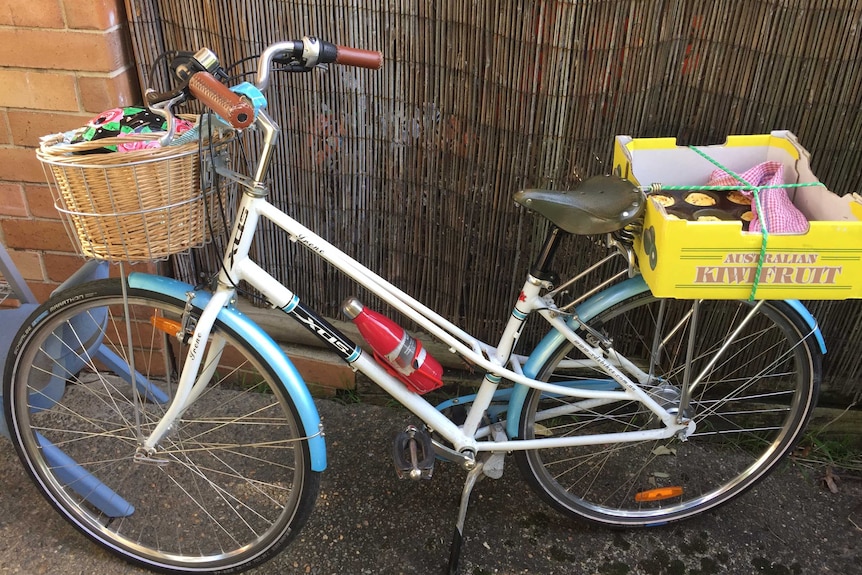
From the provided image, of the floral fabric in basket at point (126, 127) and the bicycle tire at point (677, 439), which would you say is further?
the bicycle tire at point (677, 439)

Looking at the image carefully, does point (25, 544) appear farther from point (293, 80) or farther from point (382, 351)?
point (293, 80)

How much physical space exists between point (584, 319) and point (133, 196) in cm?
→ 131

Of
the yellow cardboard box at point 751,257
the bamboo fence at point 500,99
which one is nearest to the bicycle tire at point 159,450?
the bamboo fence at point 500,99

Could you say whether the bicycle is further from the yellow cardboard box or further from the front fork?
the yellow cardboard box

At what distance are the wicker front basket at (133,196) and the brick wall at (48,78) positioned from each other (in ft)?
2.45

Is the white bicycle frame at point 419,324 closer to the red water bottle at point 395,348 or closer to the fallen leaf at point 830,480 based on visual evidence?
the red water bottle at point 395,348

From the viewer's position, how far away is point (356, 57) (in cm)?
176

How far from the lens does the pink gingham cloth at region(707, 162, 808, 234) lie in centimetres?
176

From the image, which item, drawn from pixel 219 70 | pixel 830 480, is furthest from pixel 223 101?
pixel 830 480

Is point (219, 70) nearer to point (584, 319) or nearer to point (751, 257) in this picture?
point (584, 319)

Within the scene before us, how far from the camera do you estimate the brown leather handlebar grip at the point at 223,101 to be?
1.46 meters

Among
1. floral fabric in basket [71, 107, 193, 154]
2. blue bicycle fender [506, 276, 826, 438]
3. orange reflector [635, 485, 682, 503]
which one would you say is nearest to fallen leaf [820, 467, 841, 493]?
orange reflector [635, 485, 682, 503]

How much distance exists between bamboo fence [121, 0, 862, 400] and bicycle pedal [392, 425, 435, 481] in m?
0.71

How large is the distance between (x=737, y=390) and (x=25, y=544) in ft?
8.76
